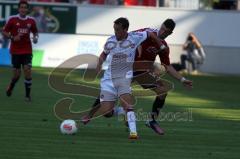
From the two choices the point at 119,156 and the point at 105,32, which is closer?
the point at 119,156

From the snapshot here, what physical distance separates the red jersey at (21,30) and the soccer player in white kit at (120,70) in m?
6.92

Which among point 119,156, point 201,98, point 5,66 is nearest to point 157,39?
point 119,156

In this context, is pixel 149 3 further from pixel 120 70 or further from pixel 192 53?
pixel 120 70

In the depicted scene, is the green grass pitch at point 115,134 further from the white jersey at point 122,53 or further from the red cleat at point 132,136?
the white jersey at point 122,53

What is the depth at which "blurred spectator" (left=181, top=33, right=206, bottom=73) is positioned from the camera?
35.9 meters

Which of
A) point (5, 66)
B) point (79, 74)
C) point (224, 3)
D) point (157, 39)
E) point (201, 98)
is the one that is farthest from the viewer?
point (224, 3)

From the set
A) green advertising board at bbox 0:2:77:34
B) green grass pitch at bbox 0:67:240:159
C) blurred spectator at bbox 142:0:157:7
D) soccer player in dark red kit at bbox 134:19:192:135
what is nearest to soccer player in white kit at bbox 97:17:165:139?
soccer player in dark red kit at bbox 134:19:192:135

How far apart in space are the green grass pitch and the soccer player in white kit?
1.79 feet


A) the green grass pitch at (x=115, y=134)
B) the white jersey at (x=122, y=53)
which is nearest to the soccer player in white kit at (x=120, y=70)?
the white jersey at (x=122, y=53)

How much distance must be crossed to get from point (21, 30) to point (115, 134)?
6.90 metres

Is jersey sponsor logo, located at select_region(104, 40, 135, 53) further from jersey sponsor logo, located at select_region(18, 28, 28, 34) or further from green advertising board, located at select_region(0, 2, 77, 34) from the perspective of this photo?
green advertising board, located at select_region(0, 2, 77, 34)

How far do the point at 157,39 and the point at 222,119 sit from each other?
14.7 ft

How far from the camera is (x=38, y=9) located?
37312mm

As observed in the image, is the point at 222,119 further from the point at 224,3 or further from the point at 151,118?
the point at 224,3
